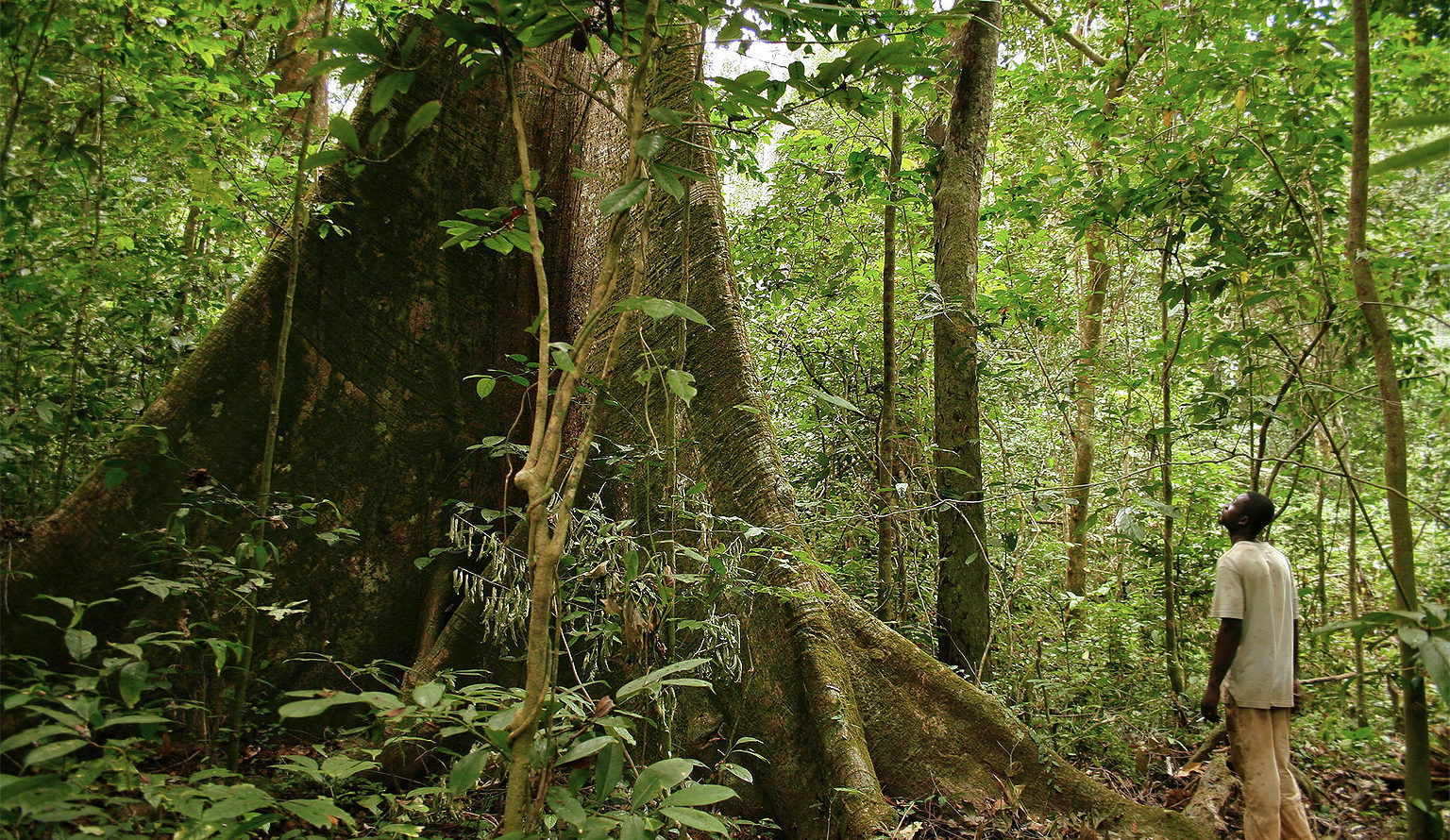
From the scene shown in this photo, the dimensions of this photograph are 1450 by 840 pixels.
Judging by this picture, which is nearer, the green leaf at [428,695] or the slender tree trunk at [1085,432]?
the green leaf at [428,695]

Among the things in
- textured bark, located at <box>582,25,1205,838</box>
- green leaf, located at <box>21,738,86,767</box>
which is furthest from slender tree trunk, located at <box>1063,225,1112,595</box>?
green leaf, located at <box>21,738,86,767</box>

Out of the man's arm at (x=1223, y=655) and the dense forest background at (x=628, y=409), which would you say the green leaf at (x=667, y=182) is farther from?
the man's arm at (x=1223, y=655)

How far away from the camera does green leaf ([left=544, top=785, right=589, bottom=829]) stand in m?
1.18

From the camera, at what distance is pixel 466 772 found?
1181 millimetres

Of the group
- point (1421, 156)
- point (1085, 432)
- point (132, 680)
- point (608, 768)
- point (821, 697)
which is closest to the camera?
point (1421, 156)

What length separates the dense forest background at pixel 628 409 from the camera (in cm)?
147

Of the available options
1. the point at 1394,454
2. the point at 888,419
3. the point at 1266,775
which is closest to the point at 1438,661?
the point at 1394,454

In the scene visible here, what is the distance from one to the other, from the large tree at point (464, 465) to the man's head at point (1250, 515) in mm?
1258

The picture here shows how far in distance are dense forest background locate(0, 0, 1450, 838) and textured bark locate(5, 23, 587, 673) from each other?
21mm

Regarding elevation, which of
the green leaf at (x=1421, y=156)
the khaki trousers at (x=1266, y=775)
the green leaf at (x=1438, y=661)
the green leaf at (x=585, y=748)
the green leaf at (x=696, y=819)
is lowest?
the khaki trousers at (x=1266, y=775)

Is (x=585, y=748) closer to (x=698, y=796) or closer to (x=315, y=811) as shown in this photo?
(x=698, y=796)

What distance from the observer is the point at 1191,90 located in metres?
3.61

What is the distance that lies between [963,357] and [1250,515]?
1665 millimetres

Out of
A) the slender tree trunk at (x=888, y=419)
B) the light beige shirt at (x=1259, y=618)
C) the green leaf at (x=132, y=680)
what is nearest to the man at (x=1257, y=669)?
the light beige shirt at (x=1259, y=618)
